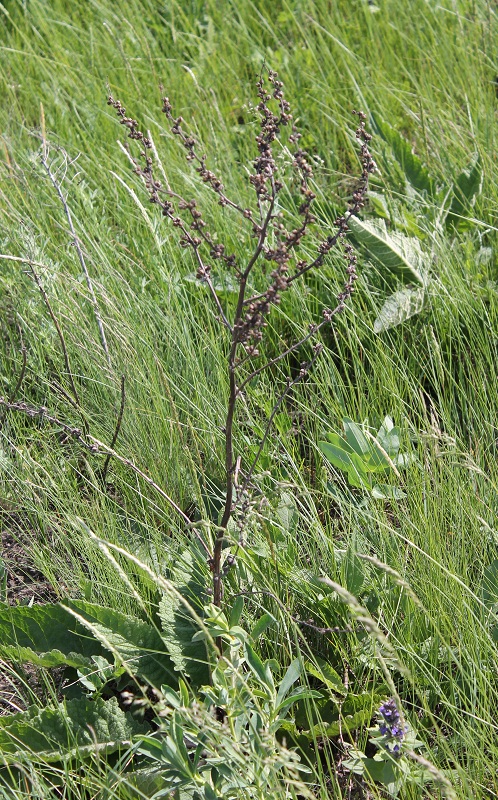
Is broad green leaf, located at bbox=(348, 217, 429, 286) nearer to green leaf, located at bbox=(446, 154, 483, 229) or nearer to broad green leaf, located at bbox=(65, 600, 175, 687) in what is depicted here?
green leaf, located at bbox=(446, 154, 483, 229)

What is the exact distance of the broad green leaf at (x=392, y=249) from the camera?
251 centimetres

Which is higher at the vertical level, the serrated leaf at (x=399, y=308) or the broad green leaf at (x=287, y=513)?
the broad green leaf at (x=287, y=513)

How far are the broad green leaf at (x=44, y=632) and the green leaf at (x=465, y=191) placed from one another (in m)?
1.76

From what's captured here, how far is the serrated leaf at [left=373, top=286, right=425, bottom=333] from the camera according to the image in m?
2.39

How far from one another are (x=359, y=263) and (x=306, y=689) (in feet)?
4.82

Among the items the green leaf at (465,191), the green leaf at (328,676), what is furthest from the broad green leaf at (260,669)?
the green leaf at (465,191)

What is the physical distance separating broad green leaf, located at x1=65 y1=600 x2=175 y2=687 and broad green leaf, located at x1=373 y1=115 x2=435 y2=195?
184 cm

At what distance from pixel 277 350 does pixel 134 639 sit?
1.11 metres

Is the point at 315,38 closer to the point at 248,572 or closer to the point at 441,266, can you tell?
the point at 441,266

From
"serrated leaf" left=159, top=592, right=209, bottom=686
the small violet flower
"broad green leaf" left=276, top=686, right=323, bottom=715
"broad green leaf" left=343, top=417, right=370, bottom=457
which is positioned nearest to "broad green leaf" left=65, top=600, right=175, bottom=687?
"serrated leaf" left=159, top=592, right=209, bottom=686

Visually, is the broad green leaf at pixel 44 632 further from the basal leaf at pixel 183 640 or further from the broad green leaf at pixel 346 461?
the broad green leaf at pixel 346 461

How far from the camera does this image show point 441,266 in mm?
2559

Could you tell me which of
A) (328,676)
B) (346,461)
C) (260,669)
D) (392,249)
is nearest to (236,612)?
(260,669)

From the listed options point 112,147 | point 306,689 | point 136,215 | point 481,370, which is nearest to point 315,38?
point 112,147
